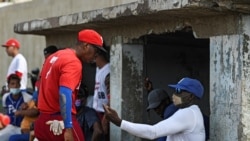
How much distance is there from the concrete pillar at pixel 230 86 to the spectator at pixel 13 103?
3399 mm

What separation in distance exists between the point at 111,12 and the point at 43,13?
205 inches

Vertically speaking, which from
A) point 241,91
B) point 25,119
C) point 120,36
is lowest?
point 25,119

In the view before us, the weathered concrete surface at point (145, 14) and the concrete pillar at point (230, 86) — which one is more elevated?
the weathered concrete surface at point (145, 14)

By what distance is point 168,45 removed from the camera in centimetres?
827

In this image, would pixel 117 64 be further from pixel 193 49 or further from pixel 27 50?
pixel 27 50

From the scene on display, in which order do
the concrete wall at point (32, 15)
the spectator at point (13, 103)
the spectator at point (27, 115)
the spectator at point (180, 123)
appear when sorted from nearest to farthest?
the spectator at point (180, 123) → the spectator at point (27, 115) → the spectator at point (13, 103) → the concrete wall at point (32, 15)

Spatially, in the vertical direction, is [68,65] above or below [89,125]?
above

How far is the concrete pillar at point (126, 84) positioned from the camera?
23.0ft

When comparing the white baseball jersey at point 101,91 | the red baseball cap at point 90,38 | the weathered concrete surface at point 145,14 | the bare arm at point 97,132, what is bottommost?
the bare arm at point 97,132

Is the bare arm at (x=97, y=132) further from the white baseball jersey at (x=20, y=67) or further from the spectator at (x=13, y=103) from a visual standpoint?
the white baseball jersey at (x=20, y=67)

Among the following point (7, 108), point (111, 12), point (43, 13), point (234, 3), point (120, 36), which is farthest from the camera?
point (43, 13)

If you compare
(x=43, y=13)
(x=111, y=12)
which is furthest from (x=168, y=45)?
(x=43, y=13)

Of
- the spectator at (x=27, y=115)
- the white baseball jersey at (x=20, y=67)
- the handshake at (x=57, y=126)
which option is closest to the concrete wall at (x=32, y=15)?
the white baseball jersey at (x=20, y=67)

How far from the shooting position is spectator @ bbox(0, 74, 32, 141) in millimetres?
8391
